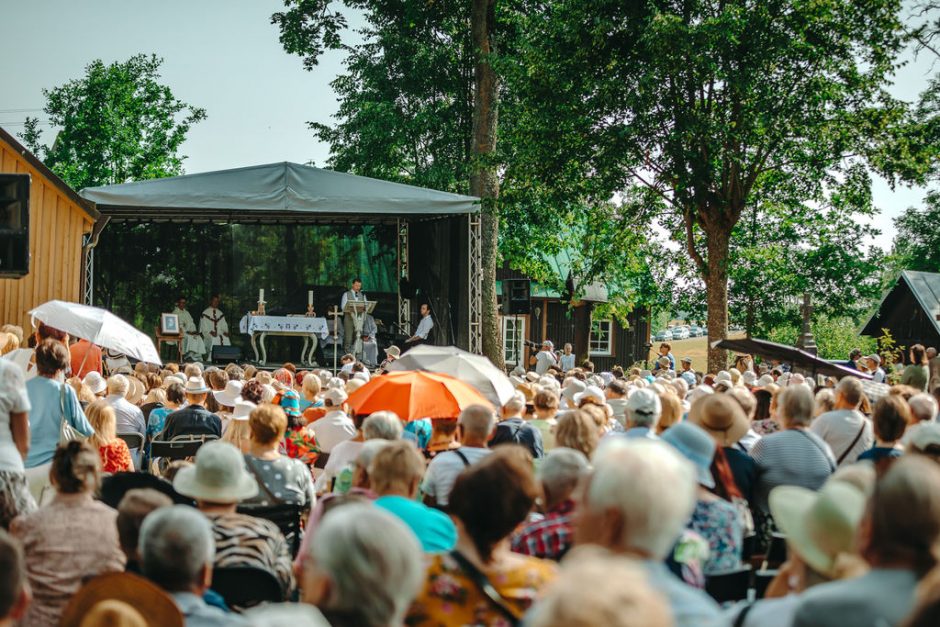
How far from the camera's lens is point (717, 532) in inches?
166

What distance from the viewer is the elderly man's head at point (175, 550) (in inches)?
119

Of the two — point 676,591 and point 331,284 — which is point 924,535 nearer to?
point 676,591

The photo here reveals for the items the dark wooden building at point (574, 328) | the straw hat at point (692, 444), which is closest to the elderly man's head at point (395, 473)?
the straw hat at point (692, 444)

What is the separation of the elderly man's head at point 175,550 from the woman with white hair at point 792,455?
11.1ft

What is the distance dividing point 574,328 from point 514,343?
4440mm

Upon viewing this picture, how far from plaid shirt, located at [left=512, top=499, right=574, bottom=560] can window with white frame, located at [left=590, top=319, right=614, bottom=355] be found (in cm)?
3361

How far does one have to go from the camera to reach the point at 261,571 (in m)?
3.83

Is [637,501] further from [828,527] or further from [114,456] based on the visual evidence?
[114,456]

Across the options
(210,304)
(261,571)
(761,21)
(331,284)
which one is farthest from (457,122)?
(261,571)

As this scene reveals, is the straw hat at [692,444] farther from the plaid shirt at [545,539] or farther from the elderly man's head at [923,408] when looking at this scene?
the elderly man's head at [923,408]

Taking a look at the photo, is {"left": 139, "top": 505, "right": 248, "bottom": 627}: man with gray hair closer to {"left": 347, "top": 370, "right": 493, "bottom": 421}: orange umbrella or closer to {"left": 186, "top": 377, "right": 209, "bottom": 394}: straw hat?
{"left": 347, "top": 370, "right": 493, "bottom": 421}: orange umbrella

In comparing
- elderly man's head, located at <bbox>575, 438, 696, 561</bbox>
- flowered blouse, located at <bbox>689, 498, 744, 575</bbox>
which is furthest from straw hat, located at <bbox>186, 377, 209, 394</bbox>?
elderly man's head, located at <bbox>575, 438, 696, 561</bbox>

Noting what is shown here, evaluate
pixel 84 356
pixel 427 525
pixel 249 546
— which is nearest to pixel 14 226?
pixel 84 356

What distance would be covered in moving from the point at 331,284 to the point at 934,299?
818 inches
